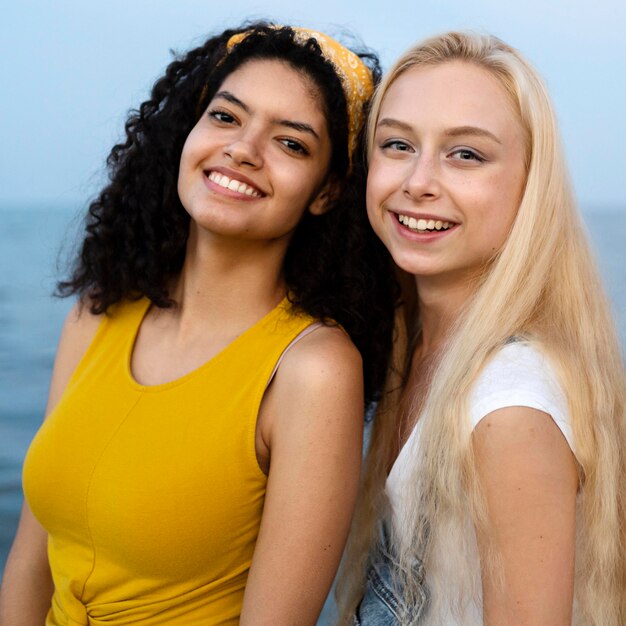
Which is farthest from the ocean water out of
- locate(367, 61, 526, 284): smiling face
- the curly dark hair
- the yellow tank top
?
locate(367, 61, 526, 284): smiling face

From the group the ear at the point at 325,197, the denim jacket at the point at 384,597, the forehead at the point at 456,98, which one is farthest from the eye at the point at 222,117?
the denim jacket at the point at 384,597

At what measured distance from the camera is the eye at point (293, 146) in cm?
187

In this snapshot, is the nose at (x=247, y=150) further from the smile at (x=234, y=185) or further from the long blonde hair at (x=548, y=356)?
the long blonde hair at (x=548, y=356)

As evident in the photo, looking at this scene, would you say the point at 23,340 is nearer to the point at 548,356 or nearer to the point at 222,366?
the point at 222,366

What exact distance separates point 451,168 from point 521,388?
0.48m

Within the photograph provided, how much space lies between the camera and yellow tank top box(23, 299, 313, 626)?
1741mm

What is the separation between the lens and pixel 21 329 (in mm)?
5059

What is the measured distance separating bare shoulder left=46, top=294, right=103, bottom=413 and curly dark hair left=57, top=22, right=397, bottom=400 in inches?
1.6

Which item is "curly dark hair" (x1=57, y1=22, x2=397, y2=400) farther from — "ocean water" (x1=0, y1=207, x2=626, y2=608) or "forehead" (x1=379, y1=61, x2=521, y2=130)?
"ocean water" (x1=0, y1=207, x2=626, y2=608)

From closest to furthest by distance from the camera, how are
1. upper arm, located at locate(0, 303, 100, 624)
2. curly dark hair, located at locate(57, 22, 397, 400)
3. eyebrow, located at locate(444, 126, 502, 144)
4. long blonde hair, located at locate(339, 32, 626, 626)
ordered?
long blonde hair, located at locate(339, 32, 626, 626) < eyebrow, located at locate(444, 126, 502, 144) < curly dark hair, located at locate(57, 22, 397, 400) < upper arm, located at locate(0, 303, 100, 624)

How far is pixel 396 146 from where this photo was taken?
1.81m

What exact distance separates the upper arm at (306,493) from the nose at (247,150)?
16.5 inches

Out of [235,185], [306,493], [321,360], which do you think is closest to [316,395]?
[321,360]

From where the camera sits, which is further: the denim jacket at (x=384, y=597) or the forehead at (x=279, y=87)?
the forehead at (x=279, y=87)
